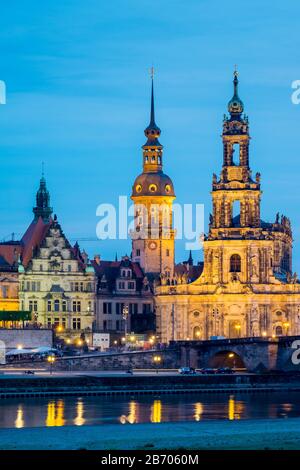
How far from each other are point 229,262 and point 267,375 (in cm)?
2941

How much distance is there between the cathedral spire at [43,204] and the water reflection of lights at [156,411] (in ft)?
209

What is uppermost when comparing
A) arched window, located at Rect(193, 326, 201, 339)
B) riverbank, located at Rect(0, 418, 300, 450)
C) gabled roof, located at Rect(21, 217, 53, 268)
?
gabled roof, located at Rect(21, 217, 53, 268)

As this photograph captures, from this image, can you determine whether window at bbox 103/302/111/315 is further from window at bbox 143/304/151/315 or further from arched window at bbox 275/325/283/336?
arched window at bbox 275/325/283/336

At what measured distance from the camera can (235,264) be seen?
6181 inches

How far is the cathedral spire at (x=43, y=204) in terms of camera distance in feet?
568

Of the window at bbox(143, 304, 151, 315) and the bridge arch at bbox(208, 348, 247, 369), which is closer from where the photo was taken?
the bridge arch at bbox(208, 348, 247, 369)

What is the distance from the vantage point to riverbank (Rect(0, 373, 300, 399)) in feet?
379

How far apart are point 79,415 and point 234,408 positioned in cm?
1160

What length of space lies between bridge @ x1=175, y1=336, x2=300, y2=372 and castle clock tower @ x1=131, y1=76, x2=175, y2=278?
3123 centimetres

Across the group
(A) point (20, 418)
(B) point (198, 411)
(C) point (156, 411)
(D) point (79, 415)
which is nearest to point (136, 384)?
(C) point (156, 411)

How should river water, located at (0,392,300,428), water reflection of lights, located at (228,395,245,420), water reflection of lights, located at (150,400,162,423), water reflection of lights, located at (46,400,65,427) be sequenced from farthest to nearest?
1. water reflection of lights, located at (228,395,245,420)
2. water reflection of lights, located at (150,400,162,423)
3. river water, located at (0,392,300,428)
4. water reflection of lights, located at (46,400,65,427)

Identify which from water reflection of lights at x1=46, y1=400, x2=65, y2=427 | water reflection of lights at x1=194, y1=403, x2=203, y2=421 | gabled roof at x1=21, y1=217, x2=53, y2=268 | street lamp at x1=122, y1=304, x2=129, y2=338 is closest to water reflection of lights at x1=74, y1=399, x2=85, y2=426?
water reflection of lights at x1=46, y1=400, x2=65, y2=427
